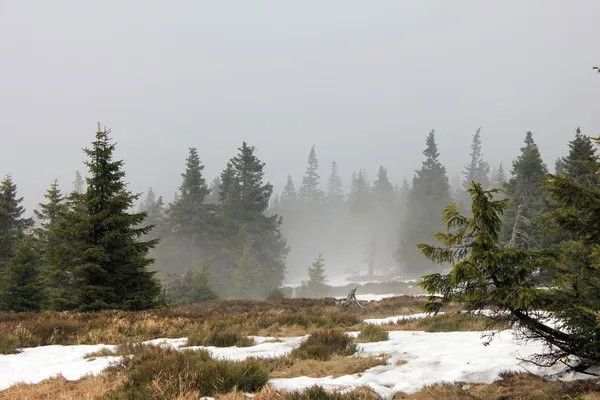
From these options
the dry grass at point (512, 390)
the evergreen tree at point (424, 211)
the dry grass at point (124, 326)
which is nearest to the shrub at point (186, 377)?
the dry grass at point (512, 390)

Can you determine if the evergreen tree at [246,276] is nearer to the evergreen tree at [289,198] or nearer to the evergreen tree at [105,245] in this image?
the evergreen tree at [105,245]

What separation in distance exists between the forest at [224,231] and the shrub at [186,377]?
3493mm

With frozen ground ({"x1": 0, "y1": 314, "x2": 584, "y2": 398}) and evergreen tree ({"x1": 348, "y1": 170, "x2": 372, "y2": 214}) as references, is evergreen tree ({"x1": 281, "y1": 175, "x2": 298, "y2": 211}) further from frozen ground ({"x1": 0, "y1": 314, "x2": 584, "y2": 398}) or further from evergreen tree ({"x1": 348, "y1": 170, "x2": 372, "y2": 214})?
frozen ground ({"x1": 0, "y1": 314, "x2": 584, "y2": 398})

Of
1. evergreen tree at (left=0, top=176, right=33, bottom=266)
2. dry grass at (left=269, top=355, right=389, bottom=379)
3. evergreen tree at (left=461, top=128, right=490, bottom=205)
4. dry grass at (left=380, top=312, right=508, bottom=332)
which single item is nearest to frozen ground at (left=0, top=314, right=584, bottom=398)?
dry grass at (left=269, top=355, right=389, bottom=379)

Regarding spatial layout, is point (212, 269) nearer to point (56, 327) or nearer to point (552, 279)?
point (56, 327)

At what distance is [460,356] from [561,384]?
2.10 metres

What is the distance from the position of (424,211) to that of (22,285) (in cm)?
6081

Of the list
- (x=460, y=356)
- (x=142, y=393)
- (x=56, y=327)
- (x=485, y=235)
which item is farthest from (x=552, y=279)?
(x=56, y=327)

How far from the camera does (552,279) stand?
4.17 m

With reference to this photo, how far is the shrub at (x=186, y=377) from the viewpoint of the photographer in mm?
4332

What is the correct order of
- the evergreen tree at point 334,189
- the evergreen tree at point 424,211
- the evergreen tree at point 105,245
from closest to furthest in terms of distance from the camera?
1. the evergreen tree at point 105,245
2. the evergreen tree at point 424,211
3. the evergreen tree at point 334,189

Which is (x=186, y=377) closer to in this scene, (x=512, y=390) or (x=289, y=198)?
(x=512, y=390)

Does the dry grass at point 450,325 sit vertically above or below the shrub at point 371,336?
below

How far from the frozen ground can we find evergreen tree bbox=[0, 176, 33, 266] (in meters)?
21.4
